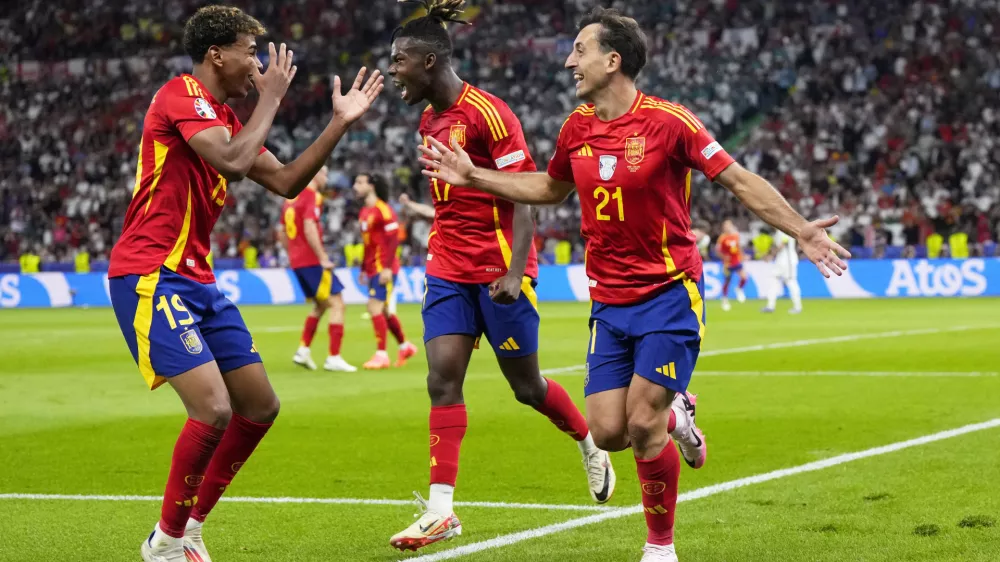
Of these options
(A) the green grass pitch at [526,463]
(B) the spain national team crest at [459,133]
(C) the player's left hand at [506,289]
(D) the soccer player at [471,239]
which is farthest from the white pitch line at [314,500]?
(B) the spain national team crest at [459,133]

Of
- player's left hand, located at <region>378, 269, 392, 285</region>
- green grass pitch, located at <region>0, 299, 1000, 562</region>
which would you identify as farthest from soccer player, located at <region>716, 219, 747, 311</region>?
player's left hand, located at <region>378, 269, 392, 285</region>

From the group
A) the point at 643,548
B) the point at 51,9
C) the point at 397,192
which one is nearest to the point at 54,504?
the point at 643,548

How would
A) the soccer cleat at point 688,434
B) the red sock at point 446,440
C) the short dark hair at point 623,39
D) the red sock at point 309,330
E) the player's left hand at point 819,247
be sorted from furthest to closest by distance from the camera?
the red sock at point 309,330
the soccer cleat at point 688,434
the red sock at point 446,440
the short dark hair at point 623,39
the player's left hand at point 819,247

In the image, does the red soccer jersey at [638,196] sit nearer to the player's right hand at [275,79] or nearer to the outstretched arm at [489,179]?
the outstretched arm at [489,179]

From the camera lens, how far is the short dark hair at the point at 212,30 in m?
5.89

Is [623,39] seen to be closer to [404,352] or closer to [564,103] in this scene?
[404,352]

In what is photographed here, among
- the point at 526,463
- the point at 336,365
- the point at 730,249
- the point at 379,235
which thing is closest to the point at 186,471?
the point at 526,463

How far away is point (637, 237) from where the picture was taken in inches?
235

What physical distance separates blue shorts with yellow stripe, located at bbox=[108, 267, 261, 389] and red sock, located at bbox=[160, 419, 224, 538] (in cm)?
26

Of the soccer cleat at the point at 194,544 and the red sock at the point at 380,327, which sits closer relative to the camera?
the soccer cleat at the point at 194,544

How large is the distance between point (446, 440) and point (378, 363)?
9.62 m

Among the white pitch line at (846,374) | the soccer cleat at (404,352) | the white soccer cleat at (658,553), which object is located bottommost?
the soccer cleat at (404,352)

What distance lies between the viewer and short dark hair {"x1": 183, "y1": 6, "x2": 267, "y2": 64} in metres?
5.89

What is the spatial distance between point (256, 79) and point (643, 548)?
2567 millimetres
